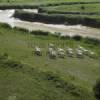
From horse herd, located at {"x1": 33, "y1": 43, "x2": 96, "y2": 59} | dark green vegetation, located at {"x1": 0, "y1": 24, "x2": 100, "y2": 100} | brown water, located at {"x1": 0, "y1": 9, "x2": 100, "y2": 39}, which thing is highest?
dark green vegetation, located at {"x1": 0, "y1": 24, "x2": 100, "y2": 100}

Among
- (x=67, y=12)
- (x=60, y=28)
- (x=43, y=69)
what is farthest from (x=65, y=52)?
(x=67, y=12)

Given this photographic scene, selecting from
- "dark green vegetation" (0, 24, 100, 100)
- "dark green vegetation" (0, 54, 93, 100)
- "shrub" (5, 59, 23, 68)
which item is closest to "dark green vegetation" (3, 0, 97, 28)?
"dark green vegetation" (0, 24, 100, 100)

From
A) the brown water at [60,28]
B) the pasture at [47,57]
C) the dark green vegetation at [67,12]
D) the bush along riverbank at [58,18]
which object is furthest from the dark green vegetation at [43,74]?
the dark green vegetation at [67,12]

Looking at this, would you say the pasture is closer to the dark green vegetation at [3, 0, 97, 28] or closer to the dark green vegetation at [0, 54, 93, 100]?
the dark green vegetation at [0, 54, 93, 100]

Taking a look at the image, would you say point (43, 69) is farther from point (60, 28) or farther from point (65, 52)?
point (60, 28)

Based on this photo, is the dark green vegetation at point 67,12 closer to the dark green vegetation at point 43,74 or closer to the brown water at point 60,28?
the brown water at point 60,28

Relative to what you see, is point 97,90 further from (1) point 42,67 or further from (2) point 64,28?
(2) point 64,28

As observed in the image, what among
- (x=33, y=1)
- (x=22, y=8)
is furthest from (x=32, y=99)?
(x=33, y=1)
